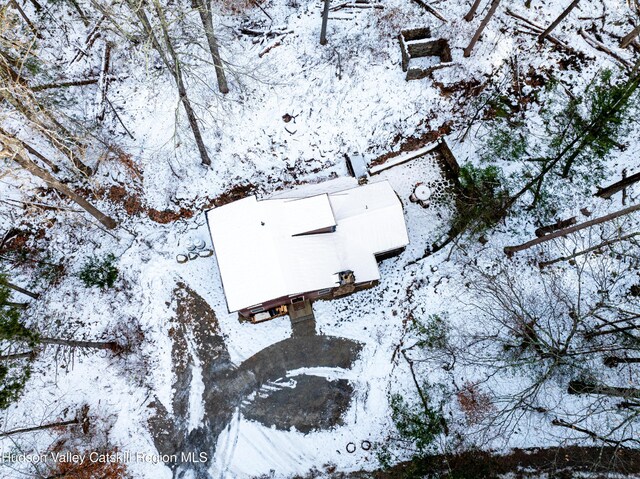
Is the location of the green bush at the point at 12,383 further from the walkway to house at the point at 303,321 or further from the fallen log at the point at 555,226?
the fallen log at the point at 555,226

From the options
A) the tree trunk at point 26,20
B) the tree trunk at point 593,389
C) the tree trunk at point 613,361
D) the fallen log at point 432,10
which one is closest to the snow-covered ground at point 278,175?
the fallen log at point 432,10

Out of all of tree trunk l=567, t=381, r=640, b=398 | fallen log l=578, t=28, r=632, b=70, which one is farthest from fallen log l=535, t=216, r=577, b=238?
fallen log l=578, t=28, r=632, b=70

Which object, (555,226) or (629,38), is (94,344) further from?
(629,38)

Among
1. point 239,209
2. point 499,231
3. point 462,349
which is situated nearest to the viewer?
point 239,209

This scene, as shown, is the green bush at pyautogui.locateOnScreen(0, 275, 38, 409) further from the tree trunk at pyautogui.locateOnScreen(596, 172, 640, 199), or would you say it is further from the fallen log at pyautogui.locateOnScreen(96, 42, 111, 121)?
the tree trunk at pyautogui.locateOnScreen(596, 172, 640, 199)

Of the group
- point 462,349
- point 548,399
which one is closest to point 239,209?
point 462,349

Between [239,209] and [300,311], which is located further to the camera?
[300,311]

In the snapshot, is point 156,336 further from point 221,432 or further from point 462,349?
point 462,349
